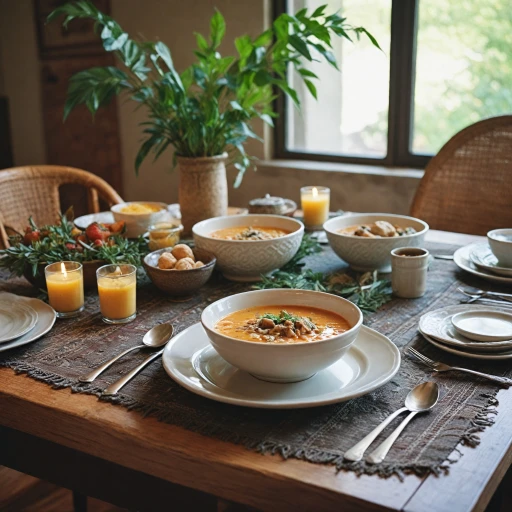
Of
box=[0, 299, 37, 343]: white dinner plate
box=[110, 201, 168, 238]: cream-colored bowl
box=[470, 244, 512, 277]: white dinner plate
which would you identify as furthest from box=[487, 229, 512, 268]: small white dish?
box=[0, 299, 37, 343]: white dinner plate

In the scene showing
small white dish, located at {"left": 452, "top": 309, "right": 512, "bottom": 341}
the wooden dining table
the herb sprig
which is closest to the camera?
the wooden dining table

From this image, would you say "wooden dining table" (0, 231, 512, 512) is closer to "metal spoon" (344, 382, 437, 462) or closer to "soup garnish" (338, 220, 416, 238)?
"metal spoon" (344, 382, 437, 462)

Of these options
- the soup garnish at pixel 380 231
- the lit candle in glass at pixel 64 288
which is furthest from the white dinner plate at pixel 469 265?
the lit candle in glass at pixel 64 288

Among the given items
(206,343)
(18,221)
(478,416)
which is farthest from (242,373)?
(18,221)

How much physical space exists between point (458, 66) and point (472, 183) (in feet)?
3.33

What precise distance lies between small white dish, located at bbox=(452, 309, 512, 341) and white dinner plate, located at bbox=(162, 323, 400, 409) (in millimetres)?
165

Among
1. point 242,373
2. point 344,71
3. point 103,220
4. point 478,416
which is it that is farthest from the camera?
point 344,71

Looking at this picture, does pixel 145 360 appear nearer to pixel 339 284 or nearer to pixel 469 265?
pixel 339 284

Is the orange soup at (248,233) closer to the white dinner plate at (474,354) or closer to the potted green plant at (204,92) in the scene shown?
the potted green plant at (204,92)

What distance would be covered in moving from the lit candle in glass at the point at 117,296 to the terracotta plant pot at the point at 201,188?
0.58 meters

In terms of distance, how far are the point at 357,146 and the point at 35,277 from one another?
2.26 m

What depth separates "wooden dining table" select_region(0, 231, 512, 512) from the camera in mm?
821

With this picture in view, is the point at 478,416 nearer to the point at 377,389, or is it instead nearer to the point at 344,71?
the point at 377,389

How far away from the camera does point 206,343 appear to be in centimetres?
120
